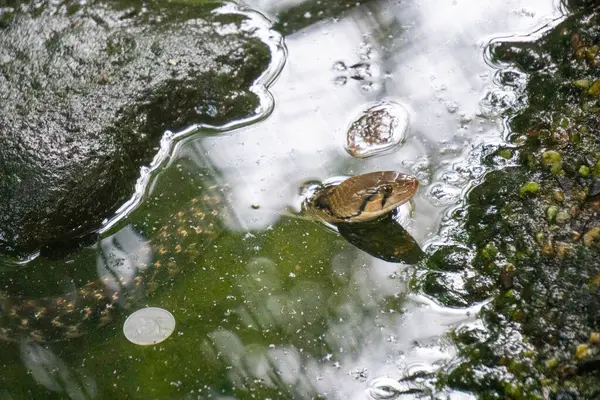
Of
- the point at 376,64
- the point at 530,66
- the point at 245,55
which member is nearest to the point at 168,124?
the point at 245,55

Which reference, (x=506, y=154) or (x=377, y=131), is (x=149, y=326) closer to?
(x=377, y=131)

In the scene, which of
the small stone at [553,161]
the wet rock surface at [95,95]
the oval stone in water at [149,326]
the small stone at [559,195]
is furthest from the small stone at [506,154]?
the oval stone in water at [149,326]

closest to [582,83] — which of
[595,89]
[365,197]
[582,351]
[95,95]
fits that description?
[595,89]

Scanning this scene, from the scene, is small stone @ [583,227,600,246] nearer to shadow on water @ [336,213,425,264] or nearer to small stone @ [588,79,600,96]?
shadow on water @ [336,213,425,264]

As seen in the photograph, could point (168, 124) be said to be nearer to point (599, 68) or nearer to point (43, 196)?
point (43, 196)

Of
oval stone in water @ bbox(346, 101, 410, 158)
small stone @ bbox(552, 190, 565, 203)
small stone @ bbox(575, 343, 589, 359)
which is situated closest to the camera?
small stone @ bbox(575, 343, 589, 359)

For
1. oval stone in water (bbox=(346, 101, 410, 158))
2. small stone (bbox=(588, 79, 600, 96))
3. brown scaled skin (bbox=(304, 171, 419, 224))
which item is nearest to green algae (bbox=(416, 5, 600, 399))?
small stone (bbox=(588, 79, 600, 96))

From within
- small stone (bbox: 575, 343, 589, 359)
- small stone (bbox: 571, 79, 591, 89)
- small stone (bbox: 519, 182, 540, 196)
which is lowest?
small stone (bbox: 575, 343, 589, 359)

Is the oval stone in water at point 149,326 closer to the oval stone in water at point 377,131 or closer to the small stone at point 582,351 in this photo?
the oval stone in water at point 377,131
